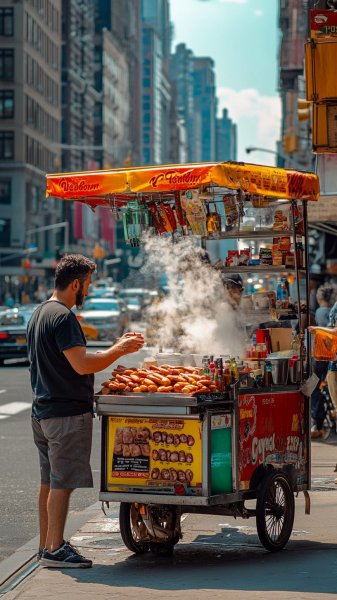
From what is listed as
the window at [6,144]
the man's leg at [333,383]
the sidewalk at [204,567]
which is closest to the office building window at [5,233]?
the window at [6,144]

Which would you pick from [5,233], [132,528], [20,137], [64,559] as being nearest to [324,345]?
[132,528]

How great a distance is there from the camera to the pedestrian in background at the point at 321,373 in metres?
17.1

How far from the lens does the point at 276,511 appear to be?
9266 millimetres

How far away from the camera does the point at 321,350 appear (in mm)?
9930

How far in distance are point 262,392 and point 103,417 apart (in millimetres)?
1112

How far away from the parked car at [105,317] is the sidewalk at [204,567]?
37.7 metres

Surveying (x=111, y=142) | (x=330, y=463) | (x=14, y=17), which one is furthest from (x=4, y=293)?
(x=330, y=463)

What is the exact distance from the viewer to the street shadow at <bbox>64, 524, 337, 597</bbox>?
7992 millimetres

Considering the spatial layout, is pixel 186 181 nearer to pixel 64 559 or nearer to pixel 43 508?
pixel 43 508

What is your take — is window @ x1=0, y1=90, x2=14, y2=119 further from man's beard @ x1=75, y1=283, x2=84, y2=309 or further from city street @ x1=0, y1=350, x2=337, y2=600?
man's beard @ x1=75, y1=283, x2=84, y2=309

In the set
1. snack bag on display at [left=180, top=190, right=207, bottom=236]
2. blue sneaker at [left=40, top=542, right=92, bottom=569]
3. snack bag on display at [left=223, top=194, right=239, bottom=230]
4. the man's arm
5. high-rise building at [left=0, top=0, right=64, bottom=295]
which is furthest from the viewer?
high-rise building at [left=0, top=0, right=64, bottom=295]

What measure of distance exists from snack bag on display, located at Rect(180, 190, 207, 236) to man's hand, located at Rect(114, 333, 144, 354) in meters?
1.80

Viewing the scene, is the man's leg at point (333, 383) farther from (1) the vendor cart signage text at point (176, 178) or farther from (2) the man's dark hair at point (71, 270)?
(2) the man's dark hair at point (71, 270)

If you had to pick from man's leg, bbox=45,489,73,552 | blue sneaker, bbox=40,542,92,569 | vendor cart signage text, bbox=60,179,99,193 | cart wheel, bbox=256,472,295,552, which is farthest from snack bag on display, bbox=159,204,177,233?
blue sneaker, bbox=40,542,92,569
